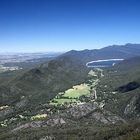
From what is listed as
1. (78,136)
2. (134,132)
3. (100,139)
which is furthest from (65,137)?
(134,132)

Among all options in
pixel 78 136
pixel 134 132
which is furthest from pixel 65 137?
pixel 134 132

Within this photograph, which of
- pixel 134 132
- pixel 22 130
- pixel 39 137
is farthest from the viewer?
pixel 22 130

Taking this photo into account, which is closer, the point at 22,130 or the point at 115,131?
the point at 115,131

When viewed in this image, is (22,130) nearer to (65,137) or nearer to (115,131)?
(65,137)

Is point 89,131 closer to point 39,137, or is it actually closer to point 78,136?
point 78,136

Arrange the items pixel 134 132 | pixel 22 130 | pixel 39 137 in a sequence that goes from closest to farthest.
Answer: pixel 134 132 < pixel 39 137 < pixel 22 130

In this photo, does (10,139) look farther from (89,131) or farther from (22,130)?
(89,131)

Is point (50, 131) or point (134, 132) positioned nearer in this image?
point (134, 132)
